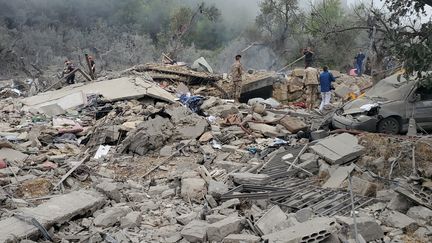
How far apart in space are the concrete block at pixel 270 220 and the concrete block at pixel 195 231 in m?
0.62

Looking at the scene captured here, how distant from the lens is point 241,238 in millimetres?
5199

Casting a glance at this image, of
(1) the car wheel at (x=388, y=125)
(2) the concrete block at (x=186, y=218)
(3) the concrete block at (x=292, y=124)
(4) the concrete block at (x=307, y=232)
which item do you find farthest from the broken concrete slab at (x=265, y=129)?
(4) the concrete block at (x=307, y=232)

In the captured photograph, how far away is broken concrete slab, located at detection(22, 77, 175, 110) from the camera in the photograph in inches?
540

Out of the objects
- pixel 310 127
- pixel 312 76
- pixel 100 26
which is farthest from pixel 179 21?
pixel 310 127

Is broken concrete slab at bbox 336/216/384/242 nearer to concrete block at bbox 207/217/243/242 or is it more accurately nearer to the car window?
concrete block at bbox 207/217/243/242

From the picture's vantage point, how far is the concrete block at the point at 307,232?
4852 millimetres

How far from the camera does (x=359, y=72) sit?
2097 centimetres

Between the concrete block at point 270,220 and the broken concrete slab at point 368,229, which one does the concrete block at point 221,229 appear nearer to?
the concrete block at point 270,220

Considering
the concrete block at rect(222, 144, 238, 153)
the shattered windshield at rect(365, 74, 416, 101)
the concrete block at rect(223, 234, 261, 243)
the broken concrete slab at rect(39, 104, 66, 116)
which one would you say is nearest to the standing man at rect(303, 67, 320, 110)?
the shattered windshield at rect(365, 74, 416, 101)

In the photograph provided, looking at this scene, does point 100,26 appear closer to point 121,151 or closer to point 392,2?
point 121,151

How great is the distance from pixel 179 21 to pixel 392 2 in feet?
94.8

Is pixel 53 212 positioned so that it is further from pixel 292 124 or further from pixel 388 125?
pixel 388 125

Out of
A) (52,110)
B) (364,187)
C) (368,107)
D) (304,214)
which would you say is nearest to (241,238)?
(304,214)

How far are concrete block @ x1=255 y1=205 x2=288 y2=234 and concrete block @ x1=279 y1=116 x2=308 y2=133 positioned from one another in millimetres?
5143
